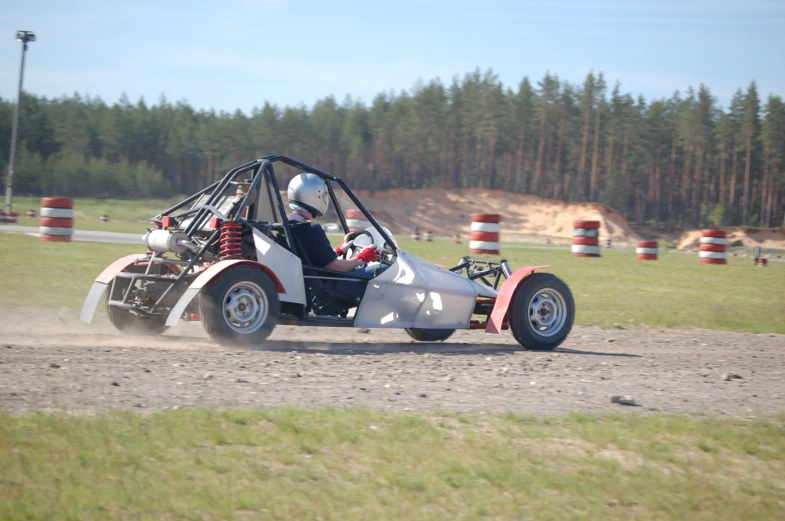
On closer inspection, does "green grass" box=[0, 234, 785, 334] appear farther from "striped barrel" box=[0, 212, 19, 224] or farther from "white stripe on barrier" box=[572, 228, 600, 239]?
"striped barrel" box=[0, 212, 19, 224]

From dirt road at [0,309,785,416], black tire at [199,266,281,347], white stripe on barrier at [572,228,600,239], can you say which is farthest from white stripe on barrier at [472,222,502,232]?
black tire at [199,266,281,347]

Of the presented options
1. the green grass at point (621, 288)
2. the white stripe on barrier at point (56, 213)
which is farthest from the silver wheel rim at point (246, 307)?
the white stripe on barrier at point (56, 213)

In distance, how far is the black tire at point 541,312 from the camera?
898 centimetres

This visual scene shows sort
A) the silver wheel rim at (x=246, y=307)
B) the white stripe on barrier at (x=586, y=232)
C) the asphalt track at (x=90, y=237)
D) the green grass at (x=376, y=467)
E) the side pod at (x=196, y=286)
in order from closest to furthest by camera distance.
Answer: the green grass at (x=376, y=467) < the side pod at (x=196, y=286) < the silver wheel rim at (x=246, y=307) < the asphalt track at (x=90, y=237) < the white stripe on barrier at (x=586, y=232)

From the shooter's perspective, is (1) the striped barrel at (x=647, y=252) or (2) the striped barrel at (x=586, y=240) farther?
(1) the striped barrel at (x=647, y=252)

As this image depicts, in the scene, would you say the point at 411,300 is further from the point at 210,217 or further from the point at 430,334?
the point at 210,217

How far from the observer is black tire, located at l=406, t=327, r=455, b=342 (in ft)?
32.8

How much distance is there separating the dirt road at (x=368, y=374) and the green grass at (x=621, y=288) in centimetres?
268

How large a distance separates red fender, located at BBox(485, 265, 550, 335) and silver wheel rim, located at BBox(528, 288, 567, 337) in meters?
0.27

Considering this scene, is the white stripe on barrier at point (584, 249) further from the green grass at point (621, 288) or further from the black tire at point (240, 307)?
the black tire at point (240, 307)

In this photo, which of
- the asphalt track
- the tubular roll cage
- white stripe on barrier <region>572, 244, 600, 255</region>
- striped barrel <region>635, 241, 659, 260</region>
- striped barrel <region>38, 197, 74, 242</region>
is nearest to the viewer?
the tubular roll cage

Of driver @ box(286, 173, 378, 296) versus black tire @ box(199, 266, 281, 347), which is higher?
driver @ box(286, 173, 378, 296)

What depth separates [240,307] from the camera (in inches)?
324

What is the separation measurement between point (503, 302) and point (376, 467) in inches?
195
